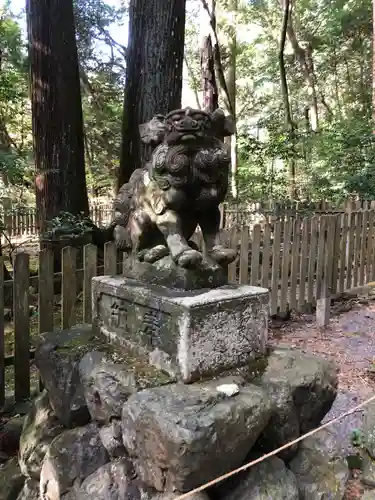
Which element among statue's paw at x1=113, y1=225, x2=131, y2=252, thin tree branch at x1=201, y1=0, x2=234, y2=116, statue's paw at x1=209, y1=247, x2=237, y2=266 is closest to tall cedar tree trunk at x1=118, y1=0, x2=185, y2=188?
statue's paw at x1=113, y1=225, x2=131, y2=252

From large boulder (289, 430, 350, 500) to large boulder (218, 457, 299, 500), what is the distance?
0.17 meters

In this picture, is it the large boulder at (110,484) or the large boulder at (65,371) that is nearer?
the large boulder at (110,484)

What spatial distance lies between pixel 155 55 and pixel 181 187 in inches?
135

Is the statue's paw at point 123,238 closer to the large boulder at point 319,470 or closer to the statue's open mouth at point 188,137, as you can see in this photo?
the statue's open mouth at point 188,137

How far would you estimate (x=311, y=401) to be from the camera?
2.37 m

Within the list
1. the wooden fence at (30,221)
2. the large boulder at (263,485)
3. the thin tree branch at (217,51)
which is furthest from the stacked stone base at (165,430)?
the wooden fence at (30,221)

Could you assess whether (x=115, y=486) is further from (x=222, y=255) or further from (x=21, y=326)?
(x=21, y=326)

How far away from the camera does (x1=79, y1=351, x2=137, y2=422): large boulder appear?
2.17m

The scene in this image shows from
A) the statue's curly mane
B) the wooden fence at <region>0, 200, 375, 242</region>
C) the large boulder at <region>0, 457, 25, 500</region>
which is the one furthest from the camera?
the wooden fence at <region>0, 200, 375, 242</region>

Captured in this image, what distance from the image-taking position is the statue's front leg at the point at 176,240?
2.26 metres

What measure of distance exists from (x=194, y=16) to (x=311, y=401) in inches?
807

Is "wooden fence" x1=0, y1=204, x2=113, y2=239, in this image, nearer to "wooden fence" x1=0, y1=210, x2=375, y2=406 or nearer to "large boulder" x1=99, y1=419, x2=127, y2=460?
"wooden fence" x1=0, y1=210, x2=375, y2=406

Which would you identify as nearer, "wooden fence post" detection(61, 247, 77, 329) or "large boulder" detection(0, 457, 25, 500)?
"large boulder" detection(0, 457, 25, 500)

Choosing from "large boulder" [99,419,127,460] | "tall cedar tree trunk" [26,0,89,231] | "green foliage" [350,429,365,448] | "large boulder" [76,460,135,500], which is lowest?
"green foliage" [350,429,365,448]
